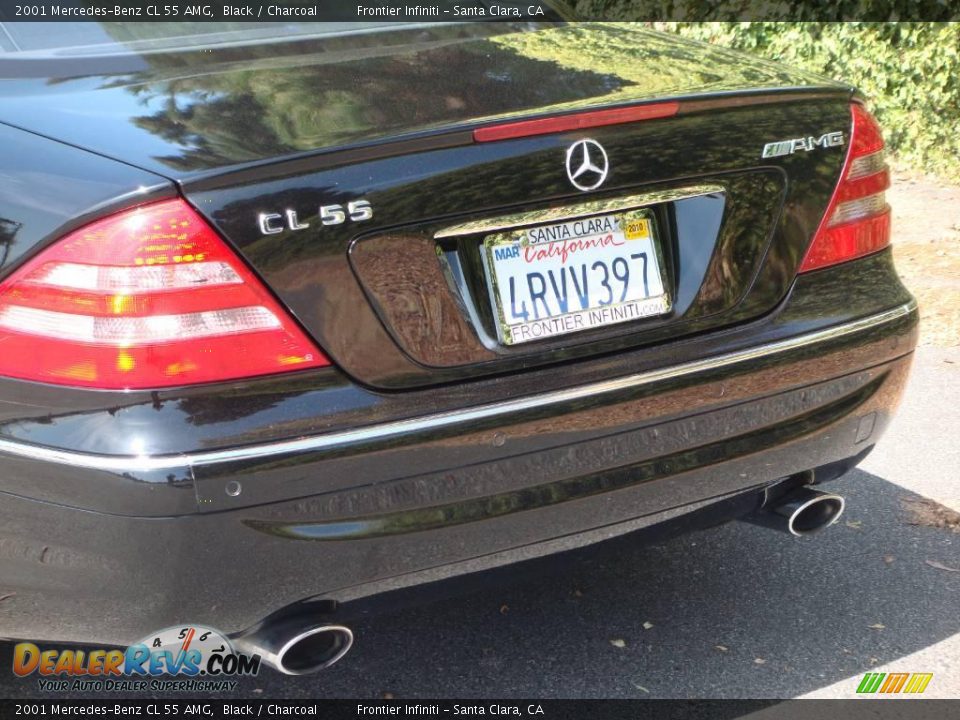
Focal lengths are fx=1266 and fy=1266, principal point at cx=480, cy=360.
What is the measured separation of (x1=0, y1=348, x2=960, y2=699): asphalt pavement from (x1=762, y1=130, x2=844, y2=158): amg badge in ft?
2.86

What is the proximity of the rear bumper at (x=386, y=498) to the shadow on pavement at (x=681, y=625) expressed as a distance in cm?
23

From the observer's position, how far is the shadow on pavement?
2949 mm

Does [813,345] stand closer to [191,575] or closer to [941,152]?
[191,575]

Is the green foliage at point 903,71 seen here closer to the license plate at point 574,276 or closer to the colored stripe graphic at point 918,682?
the colored stripe graphic at point 918,682

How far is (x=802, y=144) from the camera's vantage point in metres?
2.70

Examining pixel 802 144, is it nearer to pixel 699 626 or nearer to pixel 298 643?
pixel 699 626

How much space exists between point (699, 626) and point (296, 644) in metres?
1.23

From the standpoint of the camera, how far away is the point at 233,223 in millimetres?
2164

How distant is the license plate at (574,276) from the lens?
2.38m

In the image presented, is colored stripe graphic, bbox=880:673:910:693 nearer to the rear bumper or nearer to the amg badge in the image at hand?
the rear bumper

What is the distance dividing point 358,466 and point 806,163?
3.94ft

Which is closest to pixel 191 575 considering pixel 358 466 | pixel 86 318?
pixel 358 466

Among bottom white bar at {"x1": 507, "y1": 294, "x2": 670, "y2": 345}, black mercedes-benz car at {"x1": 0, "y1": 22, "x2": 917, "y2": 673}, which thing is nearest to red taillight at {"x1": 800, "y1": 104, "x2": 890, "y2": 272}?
black mercedes-benz car at {"x1": 0, "y1": 22, "x2": 917, "y2": 673}

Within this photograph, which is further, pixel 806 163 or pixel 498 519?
pixel 806 163
